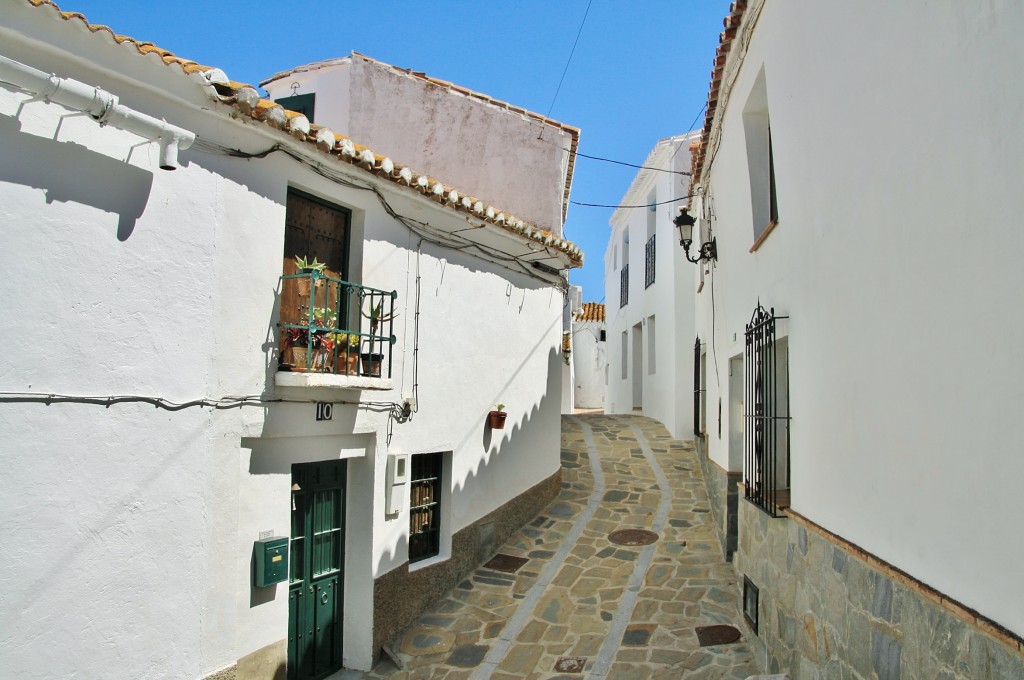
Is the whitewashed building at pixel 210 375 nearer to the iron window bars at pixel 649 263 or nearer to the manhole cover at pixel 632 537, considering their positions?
the manhole cover at pixel 632 537

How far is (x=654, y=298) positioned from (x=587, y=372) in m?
12.3

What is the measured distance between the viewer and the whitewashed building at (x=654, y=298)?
14672 mm

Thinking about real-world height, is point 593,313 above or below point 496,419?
above

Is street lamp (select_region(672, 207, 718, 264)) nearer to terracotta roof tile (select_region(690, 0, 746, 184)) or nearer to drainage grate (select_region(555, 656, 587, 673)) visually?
terracotta roof tile (select_region(690, 0, 746, 184))

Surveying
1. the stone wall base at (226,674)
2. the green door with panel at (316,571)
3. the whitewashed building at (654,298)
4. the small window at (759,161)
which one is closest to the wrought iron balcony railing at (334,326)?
the green door with panel at (316,571)

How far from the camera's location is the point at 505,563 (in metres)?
9.09

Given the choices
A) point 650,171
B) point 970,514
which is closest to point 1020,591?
point 970,514

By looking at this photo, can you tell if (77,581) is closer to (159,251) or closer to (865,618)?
(159,251)

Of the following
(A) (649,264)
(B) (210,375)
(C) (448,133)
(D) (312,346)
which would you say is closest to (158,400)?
(B) (210,375)

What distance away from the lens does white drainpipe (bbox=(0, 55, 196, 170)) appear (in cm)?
404

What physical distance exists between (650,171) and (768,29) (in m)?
10.9

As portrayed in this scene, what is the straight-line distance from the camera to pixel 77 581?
14.8ft

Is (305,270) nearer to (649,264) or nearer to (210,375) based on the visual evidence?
(210,375)

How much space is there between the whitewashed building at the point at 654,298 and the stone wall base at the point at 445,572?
5.26 meters
